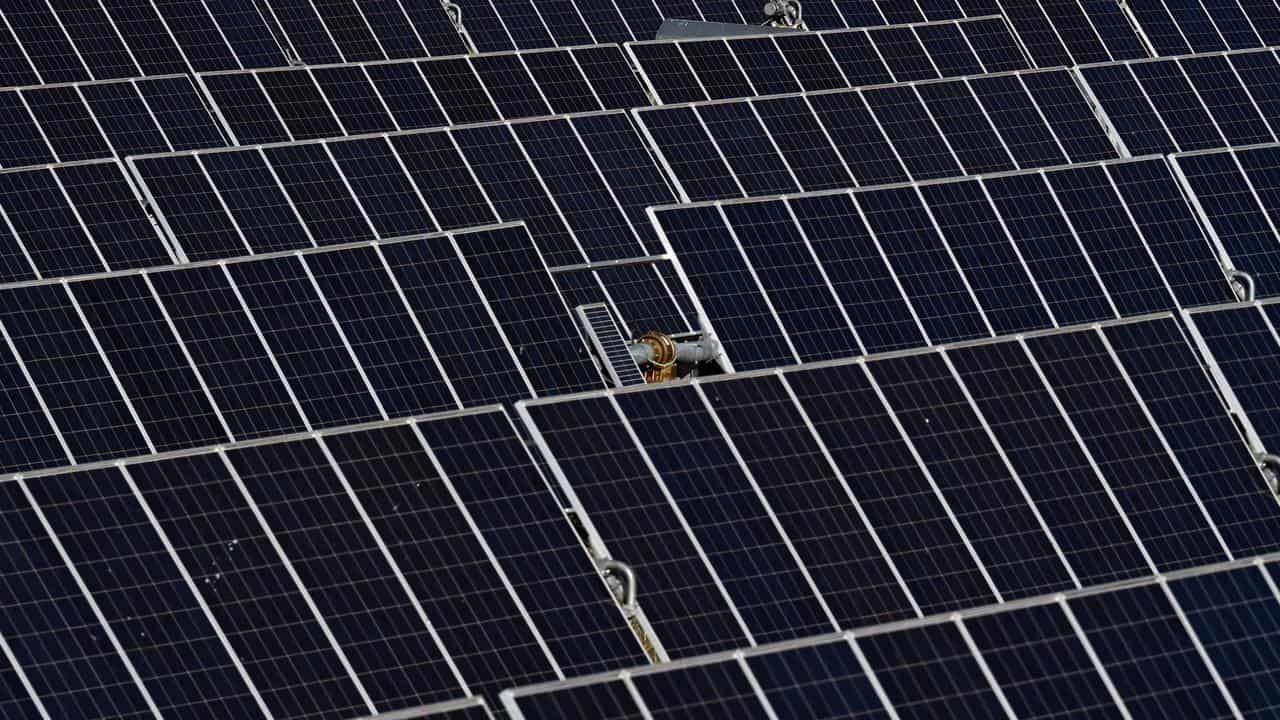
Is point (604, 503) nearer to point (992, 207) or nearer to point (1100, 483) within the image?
point (1100, 483)

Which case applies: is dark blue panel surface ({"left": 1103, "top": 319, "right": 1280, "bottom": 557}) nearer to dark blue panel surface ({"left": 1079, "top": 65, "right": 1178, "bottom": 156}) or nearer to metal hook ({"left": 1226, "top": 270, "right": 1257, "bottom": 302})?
metal hook ({"left": 1226, "top": 270, "right": 1257, "bottom": 302})

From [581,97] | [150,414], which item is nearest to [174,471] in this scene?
[150,414]

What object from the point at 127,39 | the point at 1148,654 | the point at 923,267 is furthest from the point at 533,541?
the point at 127,39

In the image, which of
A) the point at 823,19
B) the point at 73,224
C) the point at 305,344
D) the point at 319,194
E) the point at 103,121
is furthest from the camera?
the point at 823,19

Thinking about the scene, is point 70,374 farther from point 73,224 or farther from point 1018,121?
point 1018,121

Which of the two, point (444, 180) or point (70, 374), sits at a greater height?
point (444, 180)

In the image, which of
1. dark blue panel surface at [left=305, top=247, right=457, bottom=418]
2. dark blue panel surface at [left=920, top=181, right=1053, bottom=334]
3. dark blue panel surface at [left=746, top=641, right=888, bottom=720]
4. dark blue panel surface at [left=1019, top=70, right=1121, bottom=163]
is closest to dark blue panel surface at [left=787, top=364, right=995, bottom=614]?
dark blue panel surface at [left=746, top=641, right=888, bottom=720]
